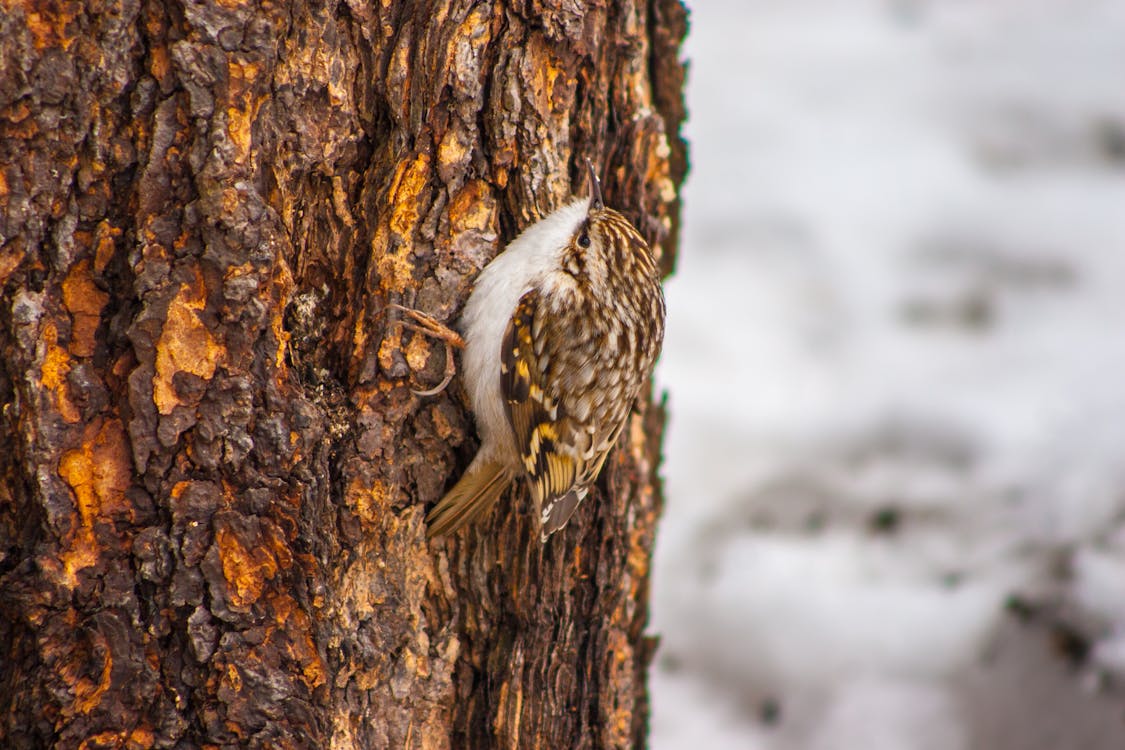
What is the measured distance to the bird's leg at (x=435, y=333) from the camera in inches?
69.8

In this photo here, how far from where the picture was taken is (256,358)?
156 cm

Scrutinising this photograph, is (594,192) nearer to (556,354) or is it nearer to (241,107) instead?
(556,354)

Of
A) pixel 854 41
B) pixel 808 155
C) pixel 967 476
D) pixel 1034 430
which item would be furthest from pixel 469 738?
pixel 854 41

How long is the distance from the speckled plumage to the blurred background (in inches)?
44.7

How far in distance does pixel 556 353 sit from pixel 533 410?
0.13 meters

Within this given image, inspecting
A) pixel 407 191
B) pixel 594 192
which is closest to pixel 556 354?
pixel 594 192

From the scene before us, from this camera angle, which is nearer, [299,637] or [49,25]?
[49,25]

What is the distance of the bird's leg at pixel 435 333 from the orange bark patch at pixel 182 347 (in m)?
0.34

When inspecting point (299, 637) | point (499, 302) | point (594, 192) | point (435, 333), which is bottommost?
point (299, 637)

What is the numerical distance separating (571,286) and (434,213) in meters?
0.42

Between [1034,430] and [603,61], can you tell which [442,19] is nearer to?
[603,61]

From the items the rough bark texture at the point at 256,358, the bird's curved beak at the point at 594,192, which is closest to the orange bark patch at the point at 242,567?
the rough bark texture at the point at 256,358

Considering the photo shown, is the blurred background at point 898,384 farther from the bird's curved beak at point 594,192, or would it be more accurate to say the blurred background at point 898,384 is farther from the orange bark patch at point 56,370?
the orange bark patch at point 56,370

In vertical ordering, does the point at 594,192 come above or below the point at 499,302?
above
